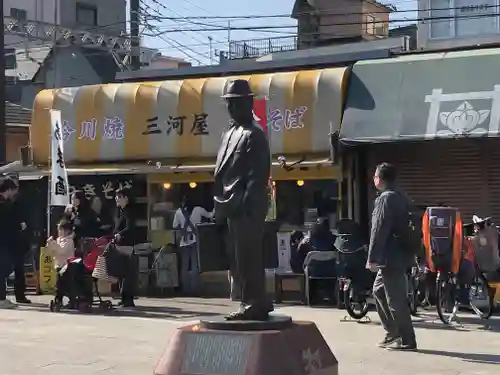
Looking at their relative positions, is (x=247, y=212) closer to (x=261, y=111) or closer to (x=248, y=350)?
(x=248, y=350)

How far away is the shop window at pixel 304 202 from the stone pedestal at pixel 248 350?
330 inches

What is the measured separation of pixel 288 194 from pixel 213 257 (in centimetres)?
881

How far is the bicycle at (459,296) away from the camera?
11.3 metres

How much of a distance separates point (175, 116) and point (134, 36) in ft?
56.9

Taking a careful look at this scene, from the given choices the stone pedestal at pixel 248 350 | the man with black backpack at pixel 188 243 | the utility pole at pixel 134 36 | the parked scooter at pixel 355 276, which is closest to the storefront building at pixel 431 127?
the parked scooter at pixel 355 276

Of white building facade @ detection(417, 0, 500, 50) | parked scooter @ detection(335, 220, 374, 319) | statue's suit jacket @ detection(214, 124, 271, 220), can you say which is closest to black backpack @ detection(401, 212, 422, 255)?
parked scooter @ detection(335, 220, 374, 319)

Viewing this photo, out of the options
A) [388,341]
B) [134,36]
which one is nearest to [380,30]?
[134,36]

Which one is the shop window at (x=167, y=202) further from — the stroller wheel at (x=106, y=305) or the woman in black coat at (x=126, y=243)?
the stroller wheel at (x=106, y=305)

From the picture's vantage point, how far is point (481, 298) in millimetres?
11953

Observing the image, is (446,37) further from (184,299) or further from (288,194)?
(184,299)

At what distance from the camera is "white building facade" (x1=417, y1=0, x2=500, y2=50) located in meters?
21.5

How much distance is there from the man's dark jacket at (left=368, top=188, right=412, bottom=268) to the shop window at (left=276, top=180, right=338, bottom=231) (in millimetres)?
6166

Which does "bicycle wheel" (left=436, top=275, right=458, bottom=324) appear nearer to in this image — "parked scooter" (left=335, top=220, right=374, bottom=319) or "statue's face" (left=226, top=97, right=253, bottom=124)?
"parked scooter" (left=335, top=220, right=374, bottom=319)

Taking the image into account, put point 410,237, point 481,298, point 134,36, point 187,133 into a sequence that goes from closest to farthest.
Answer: point 410,237, point 481,298, point 187,133, point 134,36
